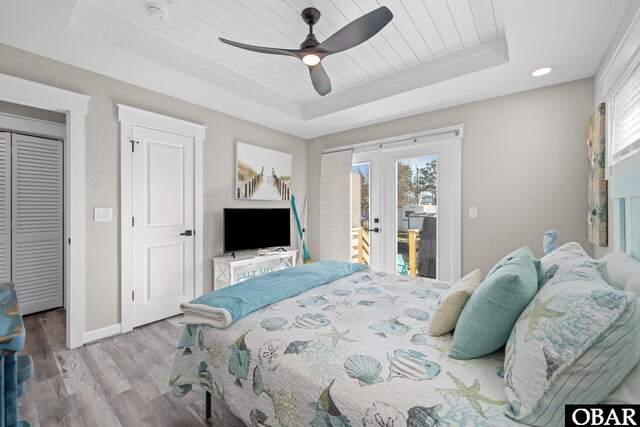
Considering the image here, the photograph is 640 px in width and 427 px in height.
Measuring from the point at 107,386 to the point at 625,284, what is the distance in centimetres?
277

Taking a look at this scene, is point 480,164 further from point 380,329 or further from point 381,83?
point 380,329

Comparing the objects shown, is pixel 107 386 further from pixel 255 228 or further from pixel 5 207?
pixel 5 207

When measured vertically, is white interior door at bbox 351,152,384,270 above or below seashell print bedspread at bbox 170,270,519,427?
above

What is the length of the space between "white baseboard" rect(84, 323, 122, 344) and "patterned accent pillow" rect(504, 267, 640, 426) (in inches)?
122

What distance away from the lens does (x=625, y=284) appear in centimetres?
101

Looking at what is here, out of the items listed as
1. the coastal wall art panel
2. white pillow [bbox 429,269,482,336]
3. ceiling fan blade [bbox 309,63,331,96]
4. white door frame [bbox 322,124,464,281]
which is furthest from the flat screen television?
the coastal wall art panel

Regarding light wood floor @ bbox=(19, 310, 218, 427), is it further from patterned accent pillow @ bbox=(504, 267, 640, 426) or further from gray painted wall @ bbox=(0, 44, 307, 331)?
patterned accent pillow @ bbox=(504, 267, 640, 426)

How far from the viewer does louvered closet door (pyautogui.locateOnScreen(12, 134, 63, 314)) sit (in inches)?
122

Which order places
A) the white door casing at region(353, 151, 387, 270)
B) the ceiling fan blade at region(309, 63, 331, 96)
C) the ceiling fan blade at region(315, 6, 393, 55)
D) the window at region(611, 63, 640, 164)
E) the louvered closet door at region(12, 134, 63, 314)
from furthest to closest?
the white door casing at region(353, 151, 387, 270), the louvered closet door at region(12, 134, 63, 314), the ceiling fan blade at region(309, 63, 331, 96), the ceiling fan blade at region(315, 6, 393, 55), the window at region(611, 63, 640, 164)

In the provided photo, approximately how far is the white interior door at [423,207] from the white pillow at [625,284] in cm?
200

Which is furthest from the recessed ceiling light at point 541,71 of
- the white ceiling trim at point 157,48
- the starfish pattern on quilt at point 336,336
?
the starfish pattern on quilt at point 336,336

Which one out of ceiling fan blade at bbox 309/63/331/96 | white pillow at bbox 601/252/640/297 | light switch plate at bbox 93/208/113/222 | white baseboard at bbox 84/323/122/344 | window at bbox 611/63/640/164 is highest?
ceiling fan blade at bbox 309/63/331/96

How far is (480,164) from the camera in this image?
311 cm

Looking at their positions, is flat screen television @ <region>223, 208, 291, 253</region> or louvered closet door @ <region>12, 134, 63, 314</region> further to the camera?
flat screen television @ <region>223, 208, 291, 253</region>
